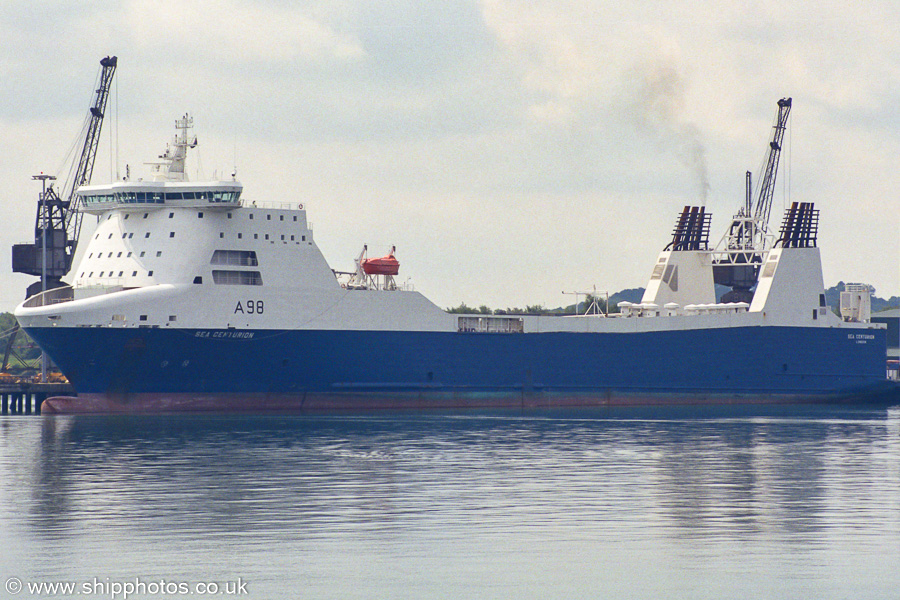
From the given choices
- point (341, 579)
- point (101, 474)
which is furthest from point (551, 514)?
point (101, 474)

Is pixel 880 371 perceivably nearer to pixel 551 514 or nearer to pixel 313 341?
pixel 313 341

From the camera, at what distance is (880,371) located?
242ft

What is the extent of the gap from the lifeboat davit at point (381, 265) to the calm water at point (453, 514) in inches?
640

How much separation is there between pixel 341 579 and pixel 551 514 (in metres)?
7.17

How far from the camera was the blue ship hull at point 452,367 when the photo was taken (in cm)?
5316

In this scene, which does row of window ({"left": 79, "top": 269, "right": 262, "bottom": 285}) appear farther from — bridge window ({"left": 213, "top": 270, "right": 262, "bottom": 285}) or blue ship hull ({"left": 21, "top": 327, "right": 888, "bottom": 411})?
blue ship hull ({"left": 21, "top": 327, "right": 888, "bottom": 411})

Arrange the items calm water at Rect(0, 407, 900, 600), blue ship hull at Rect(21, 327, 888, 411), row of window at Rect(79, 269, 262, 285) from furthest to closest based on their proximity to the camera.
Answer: row of window at Rect(79, 269, 262, 285) < blue ship hull at Rect(21, 327, 888, 411) < calm water at Rect(0, 407, 900, 600)

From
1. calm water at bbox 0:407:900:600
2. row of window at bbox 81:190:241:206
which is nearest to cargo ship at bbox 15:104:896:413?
row of window at bbox 81:190:241:206

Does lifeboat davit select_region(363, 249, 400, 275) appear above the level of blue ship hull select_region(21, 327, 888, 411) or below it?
above

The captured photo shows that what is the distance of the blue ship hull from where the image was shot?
53.2 m

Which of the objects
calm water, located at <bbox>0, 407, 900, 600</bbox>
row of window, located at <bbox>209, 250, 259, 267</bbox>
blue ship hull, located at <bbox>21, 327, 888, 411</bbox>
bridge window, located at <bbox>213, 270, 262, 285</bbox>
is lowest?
calm water, located at <bbox>0, 407, 900, 600</bbox>

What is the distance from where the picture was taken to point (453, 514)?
25.0 meters

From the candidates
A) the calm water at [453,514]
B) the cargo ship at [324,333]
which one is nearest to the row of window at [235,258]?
the cargo ship at [324,333]

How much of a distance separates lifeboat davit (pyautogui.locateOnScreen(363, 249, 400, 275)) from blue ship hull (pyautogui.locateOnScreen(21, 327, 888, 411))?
3468mm
